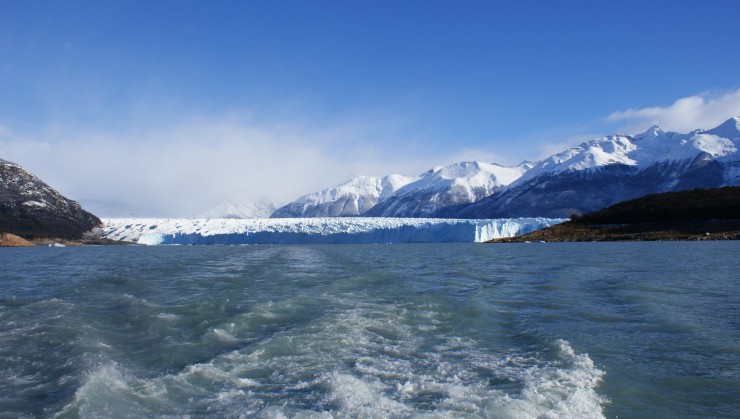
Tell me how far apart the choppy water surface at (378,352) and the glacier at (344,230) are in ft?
210

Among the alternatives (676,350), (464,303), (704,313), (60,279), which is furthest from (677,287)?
(60,279)

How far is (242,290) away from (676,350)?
12226mm

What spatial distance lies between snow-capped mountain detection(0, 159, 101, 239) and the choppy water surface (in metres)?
116

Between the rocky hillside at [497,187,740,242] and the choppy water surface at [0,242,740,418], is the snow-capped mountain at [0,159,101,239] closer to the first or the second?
the rocky hillside at [497,187,740,242]

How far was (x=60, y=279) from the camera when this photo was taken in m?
22.0

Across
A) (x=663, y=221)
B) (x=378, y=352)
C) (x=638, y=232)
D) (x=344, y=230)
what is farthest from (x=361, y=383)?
(x=344, y=230)

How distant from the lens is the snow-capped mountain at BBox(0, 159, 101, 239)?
113125 millimetres

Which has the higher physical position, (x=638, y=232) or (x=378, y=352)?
(x=638, y=232)

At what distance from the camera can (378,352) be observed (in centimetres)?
845

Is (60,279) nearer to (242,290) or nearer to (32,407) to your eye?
(242,290)

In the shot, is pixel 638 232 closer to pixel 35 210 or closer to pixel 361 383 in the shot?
pixel 361 383

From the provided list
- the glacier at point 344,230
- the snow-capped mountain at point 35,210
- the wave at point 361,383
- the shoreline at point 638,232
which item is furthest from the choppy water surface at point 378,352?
the snow-capped mountain at point 35,210

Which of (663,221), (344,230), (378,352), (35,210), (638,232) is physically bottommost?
(378,352)

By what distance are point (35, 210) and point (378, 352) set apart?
138285 mm
